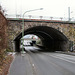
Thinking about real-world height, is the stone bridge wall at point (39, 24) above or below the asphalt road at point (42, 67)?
above

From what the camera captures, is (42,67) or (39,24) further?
(39,24)

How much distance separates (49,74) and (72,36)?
931 inches

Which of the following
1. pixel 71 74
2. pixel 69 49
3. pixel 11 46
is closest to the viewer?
pixel 71 74

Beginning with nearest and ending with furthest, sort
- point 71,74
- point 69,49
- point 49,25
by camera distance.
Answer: point 71,74 < point 49,25 < point 69,49

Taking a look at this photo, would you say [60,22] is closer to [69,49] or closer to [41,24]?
[41,24]

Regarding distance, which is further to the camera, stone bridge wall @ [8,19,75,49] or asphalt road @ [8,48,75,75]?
stone bridge wall @ [8,19,75,49]

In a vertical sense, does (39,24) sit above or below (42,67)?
above

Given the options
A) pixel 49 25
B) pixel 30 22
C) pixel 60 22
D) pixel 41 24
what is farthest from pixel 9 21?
pixel 60 22

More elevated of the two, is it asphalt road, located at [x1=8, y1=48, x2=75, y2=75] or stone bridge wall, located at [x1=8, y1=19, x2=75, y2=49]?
stone bridge wall, located at [x1=8, y1=19, x2=75, y2=49]

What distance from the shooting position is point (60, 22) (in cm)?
3009

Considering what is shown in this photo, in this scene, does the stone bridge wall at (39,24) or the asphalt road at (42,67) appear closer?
the asphalt road at (42,67)

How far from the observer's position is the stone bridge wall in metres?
27.3

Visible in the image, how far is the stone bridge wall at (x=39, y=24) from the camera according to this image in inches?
1074

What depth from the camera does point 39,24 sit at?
28.5m
